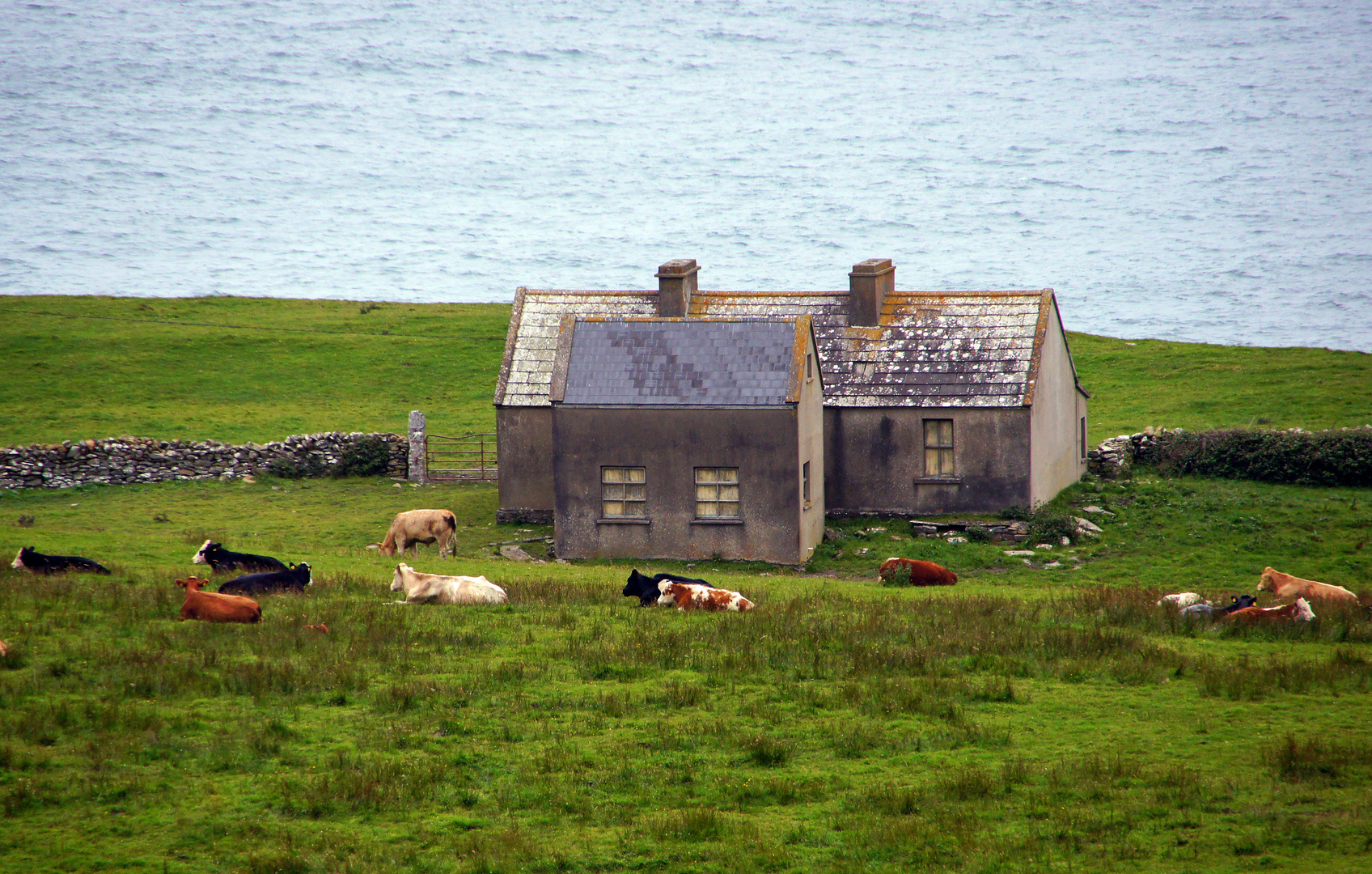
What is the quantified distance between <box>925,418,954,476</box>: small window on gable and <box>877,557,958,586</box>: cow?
329 inches

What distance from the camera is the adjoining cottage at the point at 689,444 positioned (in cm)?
2923

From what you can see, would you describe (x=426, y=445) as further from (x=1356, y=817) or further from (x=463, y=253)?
(x=463, y=253)

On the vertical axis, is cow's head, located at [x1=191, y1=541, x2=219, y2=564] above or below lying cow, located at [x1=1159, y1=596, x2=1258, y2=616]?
above

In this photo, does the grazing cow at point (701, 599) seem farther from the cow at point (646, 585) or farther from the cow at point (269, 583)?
the cow at point (269, 583)

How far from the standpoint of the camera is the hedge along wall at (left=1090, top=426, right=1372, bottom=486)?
115 feet

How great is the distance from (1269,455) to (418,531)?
24.0m

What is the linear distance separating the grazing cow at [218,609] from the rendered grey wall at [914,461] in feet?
61.7

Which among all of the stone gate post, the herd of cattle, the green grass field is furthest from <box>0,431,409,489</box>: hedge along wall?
the herd of cattle

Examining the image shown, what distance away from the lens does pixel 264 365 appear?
5691cm

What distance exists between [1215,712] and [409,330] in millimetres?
54424

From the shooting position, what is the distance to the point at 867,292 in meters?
34.7

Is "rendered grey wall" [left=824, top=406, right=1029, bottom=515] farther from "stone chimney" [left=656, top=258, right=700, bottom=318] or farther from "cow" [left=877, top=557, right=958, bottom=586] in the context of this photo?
"cow" [left=877, top=557, right=958, bottom=586]

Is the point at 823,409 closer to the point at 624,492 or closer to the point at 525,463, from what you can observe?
the point at 624,492

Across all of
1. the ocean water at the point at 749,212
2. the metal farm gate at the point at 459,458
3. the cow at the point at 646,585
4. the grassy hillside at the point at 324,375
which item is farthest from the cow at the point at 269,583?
the ocean water at the point at 749,212
